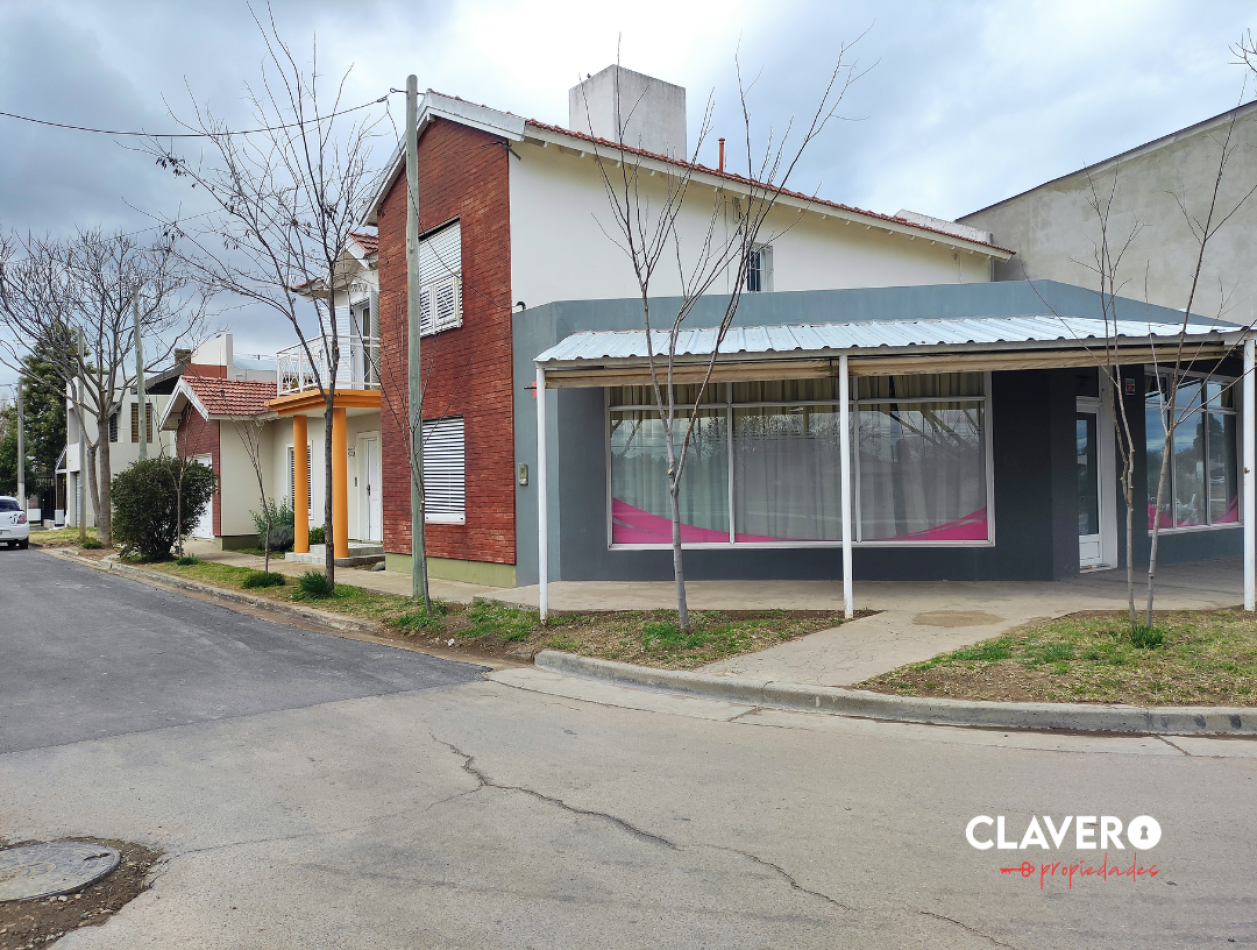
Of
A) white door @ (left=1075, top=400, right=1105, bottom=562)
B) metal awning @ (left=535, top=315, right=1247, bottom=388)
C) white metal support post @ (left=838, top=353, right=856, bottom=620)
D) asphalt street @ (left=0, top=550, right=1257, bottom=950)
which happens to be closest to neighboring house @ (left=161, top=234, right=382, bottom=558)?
metal awning @ (left=535, top=315, right=1247, bottom=388)

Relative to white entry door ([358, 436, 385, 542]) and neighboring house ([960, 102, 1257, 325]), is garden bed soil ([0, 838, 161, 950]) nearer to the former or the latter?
white entry door ([358, 436, 385, 542])

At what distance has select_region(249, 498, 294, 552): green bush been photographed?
22125mm

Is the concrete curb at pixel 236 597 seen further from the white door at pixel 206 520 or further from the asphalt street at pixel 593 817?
the asphalt street at pixel 593 817

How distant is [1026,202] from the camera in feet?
70.9

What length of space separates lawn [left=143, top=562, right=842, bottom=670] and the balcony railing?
709cm

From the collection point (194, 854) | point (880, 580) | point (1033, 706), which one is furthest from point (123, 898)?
point (880, 580)

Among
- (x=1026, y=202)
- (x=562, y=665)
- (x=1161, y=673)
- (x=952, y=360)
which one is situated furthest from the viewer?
(x=1026, y=202)

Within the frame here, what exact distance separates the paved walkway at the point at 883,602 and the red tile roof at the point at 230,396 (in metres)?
10.9

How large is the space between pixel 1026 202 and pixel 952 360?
13786 millimetres

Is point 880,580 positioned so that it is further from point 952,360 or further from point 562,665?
point 562,665

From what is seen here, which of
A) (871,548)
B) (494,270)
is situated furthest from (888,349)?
(494,270)

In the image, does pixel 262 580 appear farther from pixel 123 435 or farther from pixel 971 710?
pixel 123 435

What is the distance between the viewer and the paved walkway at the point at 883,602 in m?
7.91

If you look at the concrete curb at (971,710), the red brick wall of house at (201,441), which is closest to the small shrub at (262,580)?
the red brick wall of house at (201,441)
